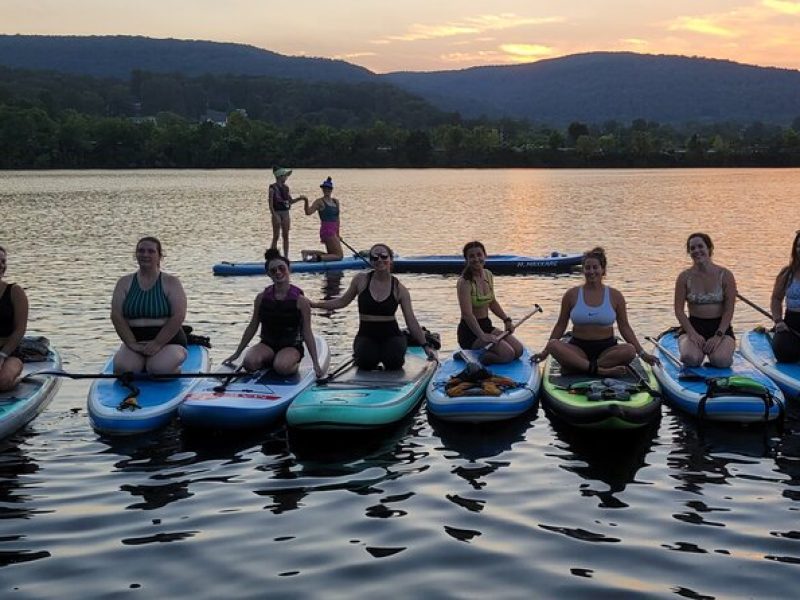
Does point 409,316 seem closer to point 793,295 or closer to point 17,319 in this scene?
point 17,319

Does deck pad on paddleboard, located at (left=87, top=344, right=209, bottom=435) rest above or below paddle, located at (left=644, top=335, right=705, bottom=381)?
below

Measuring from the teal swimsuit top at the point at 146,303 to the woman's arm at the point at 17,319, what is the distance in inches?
41.3

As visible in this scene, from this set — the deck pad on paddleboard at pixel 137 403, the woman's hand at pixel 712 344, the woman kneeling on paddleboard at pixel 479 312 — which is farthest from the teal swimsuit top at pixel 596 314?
the deck pad on paddleboard at pixel 137 403

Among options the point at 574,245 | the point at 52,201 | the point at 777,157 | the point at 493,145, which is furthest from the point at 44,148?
the point at 574,245

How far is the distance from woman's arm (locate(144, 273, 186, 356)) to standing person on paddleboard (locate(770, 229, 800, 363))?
6.95 metres

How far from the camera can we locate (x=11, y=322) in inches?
426

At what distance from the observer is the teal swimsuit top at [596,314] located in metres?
10.9

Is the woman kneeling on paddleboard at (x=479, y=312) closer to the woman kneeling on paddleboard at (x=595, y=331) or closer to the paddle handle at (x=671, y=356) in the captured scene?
the woman kneeling on paddleboard at (x=595, y=331)

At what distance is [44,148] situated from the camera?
123 meters

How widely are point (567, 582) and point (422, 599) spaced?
3.35ft

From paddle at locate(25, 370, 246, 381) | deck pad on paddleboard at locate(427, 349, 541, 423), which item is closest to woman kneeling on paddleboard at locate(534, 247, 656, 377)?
deck pad on paddleboard at locate(427, 349, 541, 423)

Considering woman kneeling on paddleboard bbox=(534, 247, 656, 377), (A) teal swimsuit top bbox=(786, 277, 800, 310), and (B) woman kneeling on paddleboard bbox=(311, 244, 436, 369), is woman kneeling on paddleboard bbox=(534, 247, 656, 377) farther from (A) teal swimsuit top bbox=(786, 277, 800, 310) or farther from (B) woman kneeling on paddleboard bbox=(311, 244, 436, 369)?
(A) teal swimsuit top bbox=(786, 277, 800, 310)

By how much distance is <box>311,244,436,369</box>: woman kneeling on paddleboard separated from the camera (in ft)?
37.0

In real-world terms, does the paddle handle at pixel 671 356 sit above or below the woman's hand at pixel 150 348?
below
